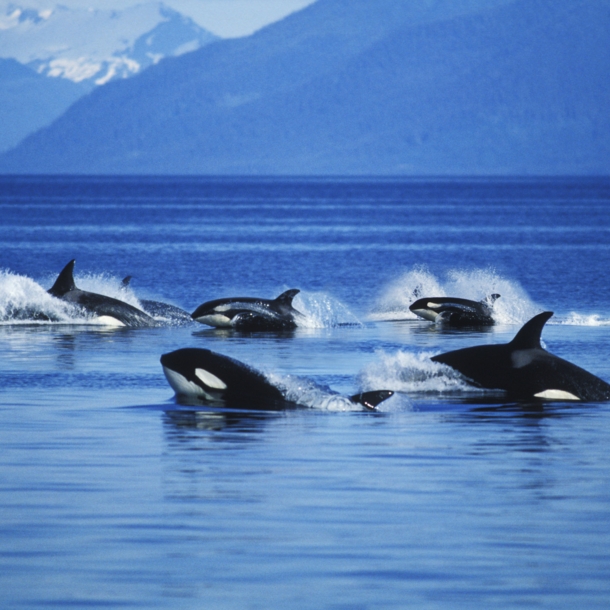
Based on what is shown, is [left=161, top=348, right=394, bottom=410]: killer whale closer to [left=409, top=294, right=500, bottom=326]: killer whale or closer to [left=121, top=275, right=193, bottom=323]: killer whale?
[left=409, top=294, right=500, bottom=326]: killer whale

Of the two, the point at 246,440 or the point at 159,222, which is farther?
the point at 159,222

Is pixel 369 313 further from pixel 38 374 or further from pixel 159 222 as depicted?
pixel 159 222

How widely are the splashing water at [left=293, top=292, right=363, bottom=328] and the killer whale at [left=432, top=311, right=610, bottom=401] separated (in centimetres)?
1058

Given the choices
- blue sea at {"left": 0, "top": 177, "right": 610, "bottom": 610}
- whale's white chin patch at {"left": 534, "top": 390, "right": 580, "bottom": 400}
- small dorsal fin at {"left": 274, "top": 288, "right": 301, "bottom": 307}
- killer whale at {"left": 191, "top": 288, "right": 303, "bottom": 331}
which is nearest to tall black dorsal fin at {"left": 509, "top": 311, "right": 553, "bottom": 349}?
whale's white chin patch at {"left": 534, "top": 390, "right": 580, "bottom": 400}

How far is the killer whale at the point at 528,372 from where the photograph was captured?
15906mm

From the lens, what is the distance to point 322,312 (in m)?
33.8

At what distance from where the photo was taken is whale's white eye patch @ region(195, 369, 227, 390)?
48.7 ft

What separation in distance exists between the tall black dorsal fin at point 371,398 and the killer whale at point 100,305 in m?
11.6

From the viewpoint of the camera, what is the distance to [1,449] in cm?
1295

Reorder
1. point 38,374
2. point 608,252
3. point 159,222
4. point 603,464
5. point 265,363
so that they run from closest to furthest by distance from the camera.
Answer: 1. point 603,464
2. point 38,374
3. point 265,363
4. point 608,252
5. point 159,222

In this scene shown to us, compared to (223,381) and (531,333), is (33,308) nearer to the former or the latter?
(223,381)

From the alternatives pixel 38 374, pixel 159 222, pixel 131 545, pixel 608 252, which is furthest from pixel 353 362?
pixel 159 222

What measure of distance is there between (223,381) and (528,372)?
3.56 metres

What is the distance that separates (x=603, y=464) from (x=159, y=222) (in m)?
89.8
